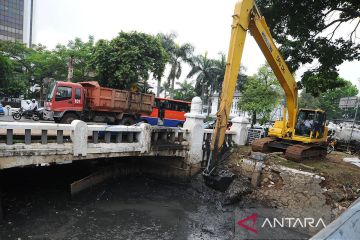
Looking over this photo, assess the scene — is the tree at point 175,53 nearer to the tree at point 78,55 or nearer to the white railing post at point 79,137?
the tree at point 78,55

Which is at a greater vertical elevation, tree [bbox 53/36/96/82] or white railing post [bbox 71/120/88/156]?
tree [bbox 53/36/96/82]

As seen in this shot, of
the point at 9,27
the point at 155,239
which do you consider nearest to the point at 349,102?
the point at 155,239

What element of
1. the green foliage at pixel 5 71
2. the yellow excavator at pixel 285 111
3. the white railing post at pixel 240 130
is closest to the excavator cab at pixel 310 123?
the yellow excavator at pixel 285 111

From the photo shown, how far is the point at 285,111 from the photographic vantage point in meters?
12.0

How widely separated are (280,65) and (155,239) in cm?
783

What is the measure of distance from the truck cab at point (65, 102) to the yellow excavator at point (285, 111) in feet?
25.6

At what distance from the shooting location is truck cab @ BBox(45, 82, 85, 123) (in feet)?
41.8

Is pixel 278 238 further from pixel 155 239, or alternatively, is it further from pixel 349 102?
pixel 349 102

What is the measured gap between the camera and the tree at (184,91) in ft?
154

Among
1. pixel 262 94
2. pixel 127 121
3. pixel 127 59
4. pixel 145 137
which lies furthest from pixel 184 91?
pixel 145 137

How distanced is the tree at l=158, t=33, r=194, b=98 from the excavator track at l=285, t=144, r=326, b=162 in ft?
79.7

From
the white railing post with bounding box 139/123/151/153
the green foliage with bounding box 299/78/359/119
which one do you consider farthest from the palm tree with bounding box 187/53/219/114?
the white railing post with bounding box 139/123/151/153

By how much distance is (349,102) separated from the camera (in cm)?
1806

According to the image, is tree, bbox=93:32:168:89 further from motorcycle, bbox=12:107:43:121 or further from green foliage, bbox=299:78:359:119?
green foliage, bbox=299:78:359:119
